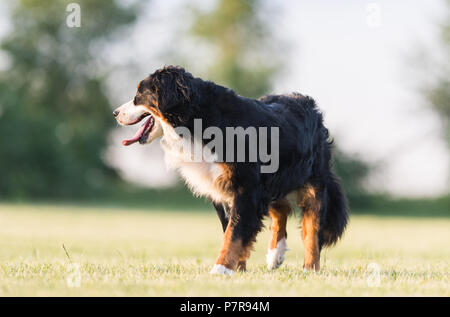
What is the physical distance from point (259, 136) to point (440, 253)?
4.76 meters

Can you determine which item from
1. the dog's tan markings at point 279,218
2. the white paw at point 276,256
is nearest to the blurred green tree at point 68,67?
the dog's tan markings at point 279,218

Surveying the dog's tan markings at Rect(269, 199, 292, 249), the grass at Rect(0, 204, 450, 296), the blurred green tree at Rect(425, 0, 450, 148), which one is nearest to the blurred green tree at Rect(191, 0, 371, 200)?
the blurred green tree at Rect(425, 0, 450, 148)

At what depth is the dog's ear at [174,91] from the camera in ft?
17.9

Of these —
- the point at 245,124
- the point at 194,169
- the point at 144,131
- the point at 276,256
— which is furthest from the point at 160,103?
the point at 276,256

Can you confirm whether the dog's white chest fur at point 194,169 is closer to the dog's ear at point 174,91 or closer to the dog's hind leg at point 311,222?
the dog's ear at point 174,91

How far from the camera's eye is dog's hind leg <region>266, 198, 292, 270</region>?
6.48 m

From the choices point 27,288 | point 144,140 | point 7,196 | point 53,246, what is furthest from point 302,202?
point 7,196

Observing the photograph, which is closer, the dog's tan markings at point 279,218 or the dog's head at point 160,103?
the dog's head at point 160,103

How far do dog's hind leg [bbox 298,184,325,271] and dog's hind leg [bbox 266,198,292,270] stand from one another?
21 centimetres

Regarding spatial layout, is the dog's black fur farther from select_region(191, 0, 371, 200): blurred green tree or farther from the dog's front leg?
select_region(191, 0, 371, 200): blurred green tree

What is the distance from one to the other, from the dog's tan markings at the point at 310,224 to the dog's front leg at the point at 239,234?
3.40 ft

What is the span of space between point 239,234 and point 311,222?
1.29 metres

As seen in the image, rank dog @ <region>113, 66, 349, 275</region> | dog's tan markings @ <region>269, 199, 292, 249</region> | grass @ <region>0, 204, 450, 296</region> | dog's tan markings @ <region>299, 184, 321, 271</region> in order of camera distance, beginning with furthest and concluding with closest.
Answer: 1. dog's tan markings @ <region>269, 199, 292, 249</region>
2. dog's tan markings @ <region>299, 184, 321, 271</region>
3. dog @ <region>113, 66, 349, 275</region>
4. grass @ <region>0, 204, 450, 296</region>

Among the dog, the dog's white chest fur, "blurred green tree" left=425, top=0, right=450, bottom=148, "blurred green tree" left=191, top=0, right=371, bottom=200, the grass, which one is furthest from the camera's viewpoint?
"blurred green tree" left=191, top=0, right=371, bottom=200
